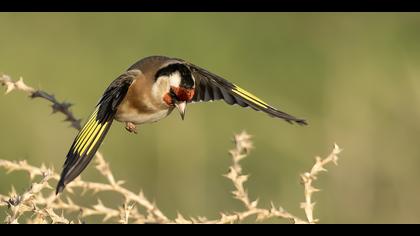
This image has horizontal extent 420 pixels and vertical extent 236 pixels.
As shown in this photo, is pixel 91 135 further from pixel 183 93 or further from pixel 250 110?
pixel 250 110

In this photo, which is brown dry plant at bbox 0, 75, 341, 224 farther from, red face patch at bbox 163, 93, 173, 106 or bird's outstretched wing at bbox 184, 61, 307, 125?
red face patch at bbox 163, 93, 173, 106

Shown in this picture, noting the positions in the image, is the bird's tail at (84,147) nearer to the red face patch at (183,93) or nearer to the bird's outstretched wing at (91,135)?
the bird's outstretched wing at (91,135)

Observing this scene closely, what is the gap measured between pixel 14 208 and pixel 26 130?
15.3 ft

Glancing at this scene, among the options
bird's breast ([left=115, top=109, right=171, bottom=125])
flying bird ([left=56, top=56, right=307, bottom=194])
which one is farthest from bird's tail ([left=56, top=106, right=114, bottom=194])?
bird's breast ([left=115, top=109, right=171, bottom=125])

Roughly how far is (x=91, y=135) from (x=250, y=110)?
14.5 ft

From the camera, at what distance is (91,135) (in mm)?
3566

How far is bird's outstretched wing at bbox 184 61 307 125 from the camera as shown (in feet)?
13.5

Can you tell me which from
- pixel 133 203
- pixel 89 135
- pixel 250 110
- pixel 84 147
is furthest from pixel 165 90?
pixel 250 110

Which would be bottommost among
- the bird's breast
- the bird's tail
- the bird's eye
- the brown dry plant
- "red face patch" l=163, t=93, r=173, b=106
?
the brown dry plant

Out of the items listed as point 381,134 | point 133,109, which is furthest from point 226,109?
point 133,109

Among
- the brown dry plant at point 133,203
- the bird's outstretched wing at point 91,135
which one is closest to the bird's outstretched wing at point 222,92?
the bird's outstretched wing at point 91,135

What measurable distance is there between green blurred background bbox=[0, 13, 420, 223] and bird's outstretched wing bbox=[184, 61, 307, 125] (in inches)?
82.3

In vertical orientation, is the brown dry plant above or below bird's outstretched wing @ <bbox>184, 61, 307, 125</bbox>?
below
